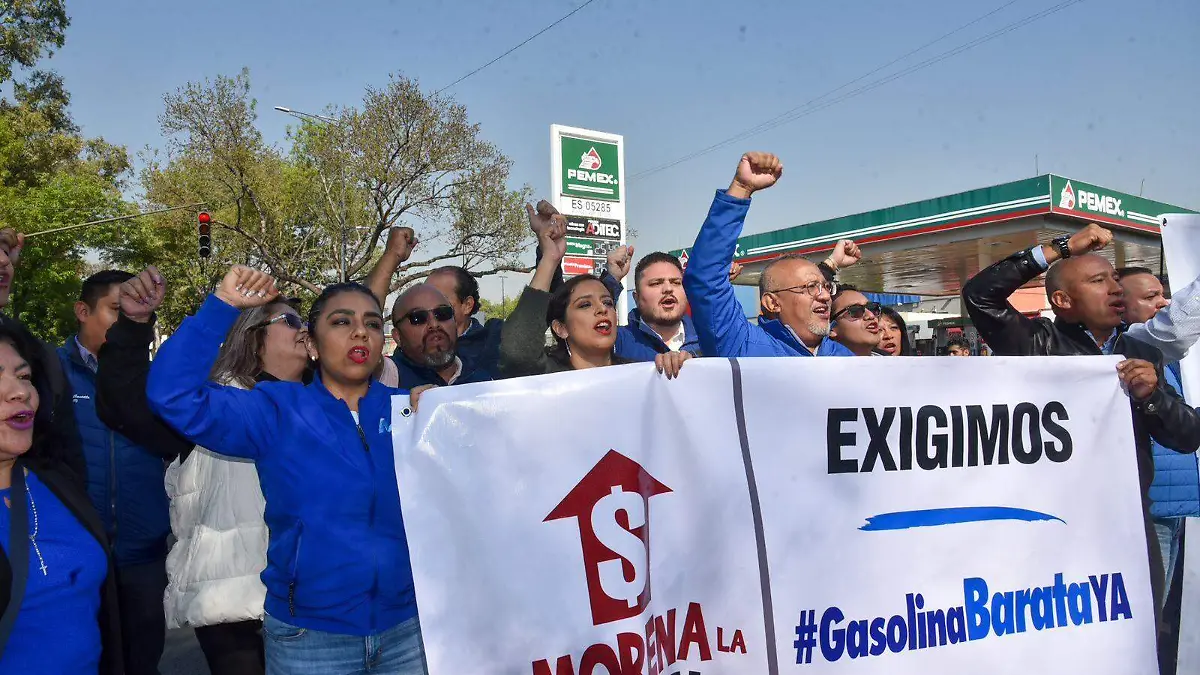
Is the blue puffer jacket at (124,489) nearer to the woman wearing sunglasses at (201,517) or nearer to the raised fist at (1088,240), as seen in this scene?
the woman wearing sunglasses at (201,517)

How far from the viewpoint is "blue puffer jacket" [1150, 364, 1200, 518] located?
11.4 ft

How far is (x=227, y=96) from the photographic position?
27.2m

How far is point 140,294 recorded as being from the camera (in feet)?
8.70

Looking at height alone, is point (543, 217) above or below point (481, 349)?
above

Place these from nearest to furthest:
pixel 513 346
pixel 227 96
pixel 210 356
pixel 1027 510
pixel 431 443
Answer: pixel 210 356 → pixel 431 443 → pixel 1027 510 → pixel 513 346 → pixel 227 96

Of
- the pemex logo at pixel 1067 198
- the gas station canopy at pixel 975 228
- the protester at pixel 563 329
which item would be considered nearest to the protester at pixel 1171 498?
the protester at pixel 563 329

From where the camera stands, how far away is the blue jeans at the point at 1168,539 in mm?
3502

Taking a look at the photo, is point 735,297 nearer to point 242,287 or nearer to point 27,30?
point 242,287

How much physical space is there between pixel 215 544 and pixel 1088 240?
3.35 meters

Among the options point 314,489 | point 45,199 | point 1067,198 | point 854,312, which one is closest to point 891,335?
point 854,312

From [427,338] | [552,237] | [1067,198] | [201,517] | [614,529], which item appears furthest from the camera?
[1067,198]

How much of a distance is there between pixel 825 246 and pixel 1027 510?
19.4 metres

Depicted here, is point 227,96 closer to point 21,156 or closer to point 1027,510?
point 21,156

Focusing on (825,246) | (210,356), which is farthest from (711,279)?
(825,246)
